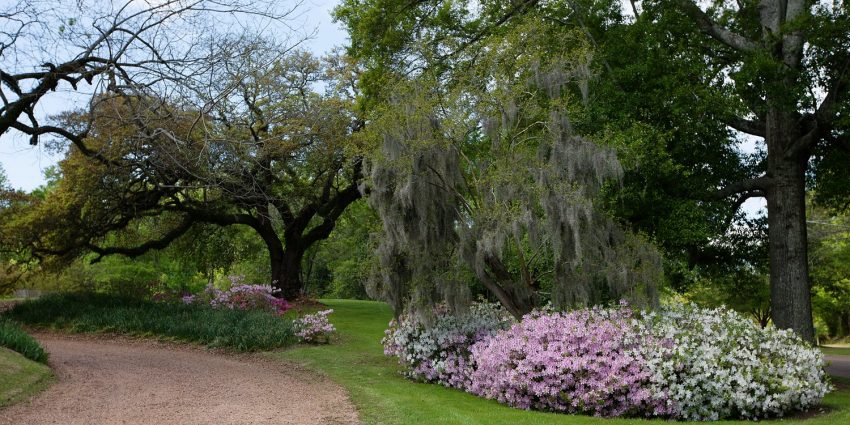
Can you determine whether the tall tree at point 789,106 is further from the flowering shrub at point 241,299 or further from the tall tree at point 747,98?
the flowering shrub at point 241,299

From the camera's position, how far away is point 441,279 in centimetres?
1070

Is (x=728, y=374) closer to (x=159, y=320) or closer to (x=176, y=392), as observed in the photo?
(x=176, y=392)

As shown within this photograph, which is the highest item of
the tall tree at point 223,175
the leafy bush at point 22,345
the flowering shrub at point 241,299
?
the tall tree at point 223,175

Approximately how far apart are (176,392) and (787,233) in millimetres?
11133

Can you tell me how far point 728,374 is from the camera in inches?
326

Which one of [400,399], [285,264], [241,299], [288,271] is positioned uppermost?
[285,264]

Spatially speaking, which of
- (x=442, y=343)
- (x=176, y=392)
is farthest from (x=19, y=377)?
(x=442, y=343)

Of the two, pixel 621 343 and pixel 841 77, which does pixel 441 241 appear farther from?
pixel 841 77

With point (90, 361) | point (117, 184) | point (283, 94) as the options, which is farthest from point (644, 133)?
point (117, 184)

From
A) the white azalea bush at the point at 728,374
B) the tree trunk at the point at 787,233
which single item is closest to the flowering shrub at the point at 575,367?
the white azalea bush at the point at 728,374

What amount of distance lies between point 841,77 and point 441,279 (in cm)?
799

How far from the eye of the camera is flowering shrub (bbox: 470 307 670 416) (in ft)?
27.5

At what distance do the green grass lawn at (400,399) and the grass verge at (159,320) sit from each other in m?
0.99

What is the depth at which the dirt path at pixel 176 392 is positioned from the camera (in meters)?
7.80
